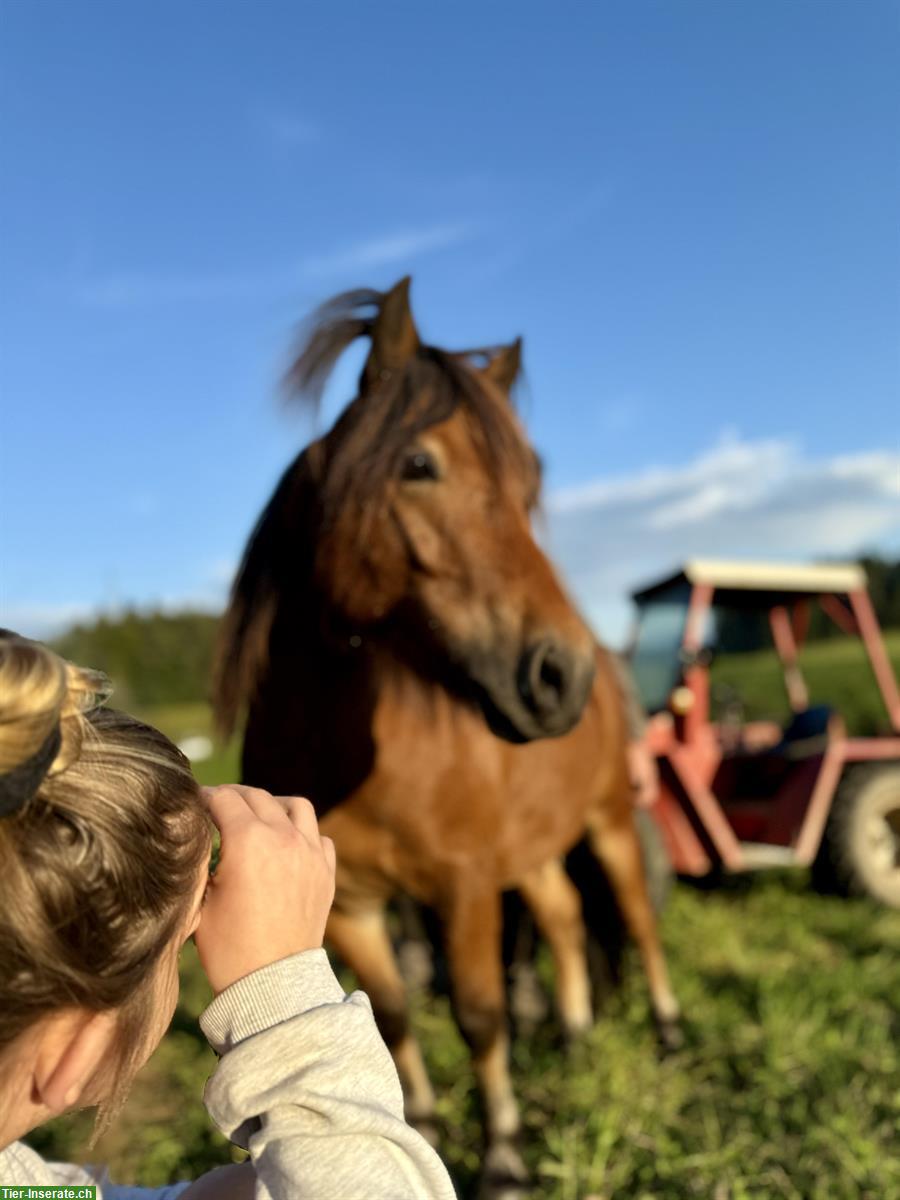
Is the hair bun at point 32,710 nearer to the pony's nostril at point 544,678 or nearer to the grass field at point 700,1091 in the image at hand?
the pony's nostril at point 544,678

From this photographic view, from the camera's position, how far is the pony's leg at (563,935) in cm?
363

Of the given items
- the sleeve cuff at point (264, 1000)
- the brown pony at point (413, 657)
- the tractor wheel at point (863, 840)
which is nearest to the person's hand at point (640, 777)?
the brown pony at point (413, 657)

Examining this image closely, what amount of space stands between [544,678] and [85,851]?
1.46 meters

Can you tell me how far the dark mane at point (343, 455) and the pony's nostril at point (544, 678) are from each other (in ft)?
1.48

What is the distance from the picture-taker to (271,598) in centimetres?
248

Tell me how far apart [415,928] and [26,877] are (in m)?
3.70

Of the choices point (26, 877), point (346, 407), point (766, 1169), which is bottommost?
point (766, 1169)

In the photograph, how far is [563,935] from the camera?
374 centimetres

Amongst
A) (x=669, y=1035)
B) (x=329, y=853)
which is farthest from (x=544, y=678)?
(x=669, y=1035)

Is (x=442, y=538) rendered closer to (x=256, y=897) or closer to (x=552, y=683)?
(x=552, y=683)

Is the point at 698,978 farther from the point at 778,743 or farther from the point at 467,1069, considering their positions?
the point at 778,743

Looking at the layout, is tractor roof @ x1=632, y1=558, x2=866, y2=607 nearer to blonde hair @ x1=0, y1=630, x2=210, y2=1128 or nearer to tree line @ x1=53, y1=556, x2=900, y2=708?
blonde hair @ x1=0, y1=630, x2=210, y2=1128

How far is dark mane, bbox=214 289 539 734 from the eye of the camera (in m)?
2.24

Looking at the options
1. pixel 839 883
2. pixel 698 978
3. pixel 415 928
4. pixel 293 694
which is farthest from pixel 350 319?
pixel 839 883
